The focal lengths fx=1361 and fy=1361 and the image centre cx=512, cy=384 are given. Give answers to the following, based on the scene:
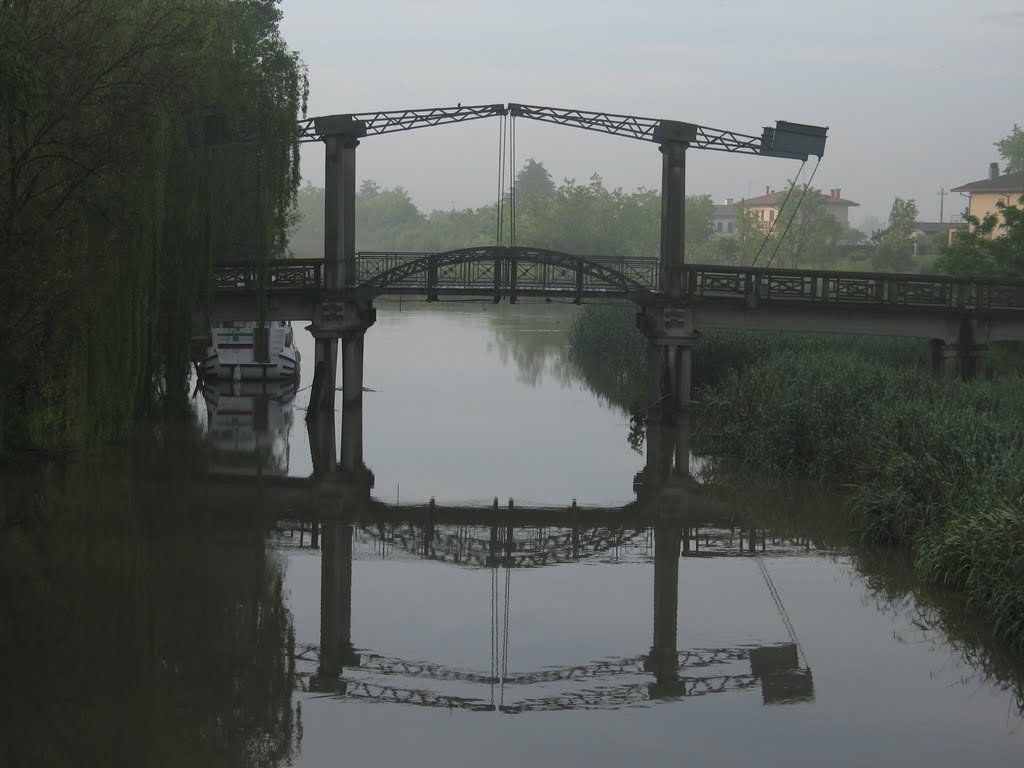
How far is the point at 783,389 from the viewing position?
2570cm

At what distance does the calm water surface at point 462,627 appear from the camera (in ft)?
35.6

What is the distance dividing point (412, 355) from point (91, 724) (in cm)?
3997

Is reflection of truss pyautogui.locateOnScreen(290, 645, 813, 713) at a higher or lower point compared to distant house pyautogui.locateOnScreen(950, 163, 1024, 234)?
lower

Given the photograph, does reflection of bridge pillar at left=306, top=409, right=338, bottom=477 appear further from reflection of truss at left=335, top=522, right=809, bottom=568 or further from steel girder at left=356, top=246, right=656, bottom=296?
reflection of truss at left=335, top=522, right=809, bottom=568

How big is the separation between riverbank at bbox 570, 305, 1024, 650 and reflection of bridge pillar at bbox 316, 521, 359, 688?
651 cm

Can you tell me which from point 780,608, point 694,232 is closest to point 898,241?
point 694,232

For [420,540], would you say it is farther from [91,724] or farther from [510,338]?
[510,338]

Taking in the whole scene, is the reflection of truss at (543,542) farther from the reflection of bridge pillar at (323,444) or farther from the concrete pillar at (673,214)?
the concrete pillar at (673,214)

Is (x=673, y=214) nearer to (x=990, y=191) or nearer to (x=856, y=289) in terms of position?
(x=856, y=289)

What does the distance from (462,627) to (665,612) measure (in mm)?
2408

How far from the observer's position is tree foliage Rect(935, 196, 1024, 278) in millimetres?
36250

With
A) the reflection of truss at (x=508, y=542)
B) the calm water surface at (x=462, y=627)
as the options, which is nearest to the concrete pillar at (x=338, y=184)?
the calm water surface at (x=462, y=627)

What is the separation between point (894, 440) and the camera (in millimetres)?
20312

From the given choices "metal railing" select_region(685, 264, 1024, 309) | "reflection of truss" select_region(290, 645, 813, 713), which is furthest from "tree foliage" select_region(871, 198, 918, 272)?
"reflection of truss" select_region(290, 645, 813, 713)
